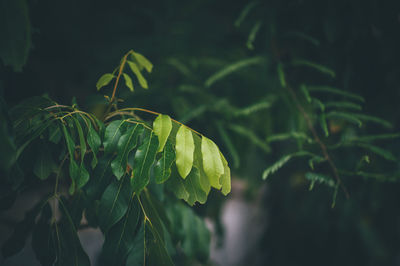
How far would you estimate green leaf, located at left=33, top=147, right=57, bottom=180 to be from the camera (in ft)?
1.90

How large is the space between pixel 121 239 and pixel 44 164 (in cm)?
A: 25

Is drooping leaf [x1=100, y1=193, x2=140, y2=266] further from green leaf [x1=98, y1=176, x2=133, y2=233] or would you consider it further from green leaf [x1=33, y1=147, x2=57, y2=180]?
green leaf [x1=33, y1=147, x2=57, y2=180]

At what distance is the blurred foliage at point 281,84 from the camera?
0.94m

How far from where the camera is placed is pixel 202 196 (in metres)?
0.56

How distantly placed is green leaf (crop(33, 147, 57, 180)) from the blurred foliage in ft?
1.15

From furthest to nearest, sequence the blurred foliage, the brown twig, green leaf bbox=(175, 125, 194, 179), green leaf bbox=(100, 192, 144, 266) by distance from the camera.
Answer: the blurred foliage < the brown twig < green leaf bbox=(100, 192, 144, 266) < green leaf bbox=(175, 125, 194, 179)

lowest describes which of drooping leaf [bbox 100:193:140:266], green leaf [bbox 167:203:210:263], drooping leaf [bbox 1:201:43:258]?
green leaf [bbox 167:203:210:263]

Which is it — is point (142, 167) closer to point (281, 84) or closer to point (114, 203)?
point (114, 203)

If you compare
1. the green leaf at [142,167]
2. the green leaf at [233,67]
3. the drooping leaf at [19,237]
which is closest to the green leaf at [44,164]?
the drooping leaf at [19,237]

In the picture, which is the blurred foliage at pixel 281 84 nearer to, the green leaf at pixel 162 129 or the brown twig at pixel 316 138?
the brown twig at pixel 316 138

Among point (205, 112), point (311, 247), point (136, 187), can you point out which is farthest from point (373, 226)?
point (136, 187)

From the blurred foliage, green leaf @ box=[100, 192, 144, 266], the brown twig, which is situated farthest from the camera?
the blurred foliage

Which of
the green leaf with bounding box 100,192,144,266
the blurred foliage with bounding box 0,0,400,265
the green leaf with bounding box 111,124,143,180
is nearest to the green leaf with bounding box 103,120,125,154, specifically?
the green leaf with bounding box 111,124,143,180

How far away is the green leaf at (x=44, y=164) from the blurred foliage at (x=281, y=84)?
0.35 metres
